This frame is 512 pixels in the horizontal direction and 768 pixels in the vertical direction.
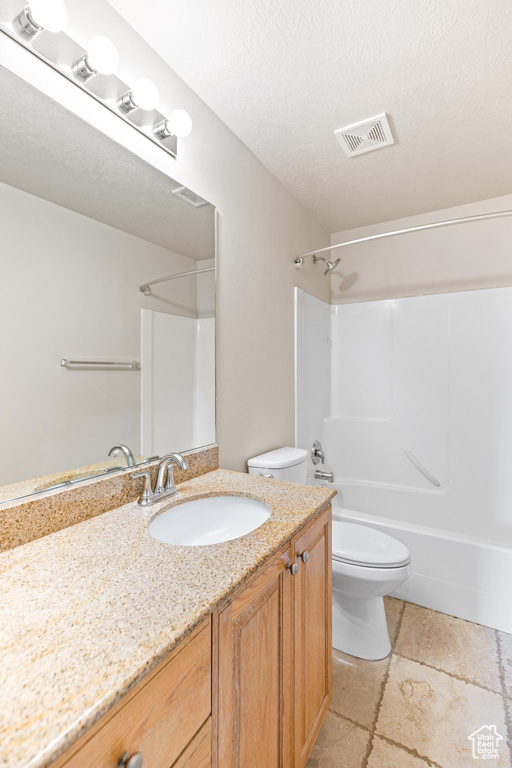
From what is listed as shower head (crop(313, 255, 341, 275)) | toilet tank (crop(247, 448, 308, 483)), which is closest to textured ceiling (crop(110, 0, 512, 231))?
shower head (crop(313, 255, 341, 275))

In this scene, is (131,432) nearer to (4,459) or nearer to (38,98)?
(4,459)

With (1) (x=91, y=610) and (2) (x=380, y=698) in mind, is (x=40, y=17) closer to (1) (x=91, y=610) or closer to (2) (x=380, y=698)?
(1) (x=91, y=610)

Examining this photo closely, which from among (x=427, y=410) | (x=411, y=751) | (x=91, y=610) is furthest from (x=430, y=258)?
(x=91, y=610)

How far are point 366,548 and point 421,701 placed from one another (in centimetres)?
55

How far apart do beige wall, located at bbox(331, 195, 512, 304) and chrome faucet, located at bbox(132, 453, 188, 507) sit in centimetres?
211

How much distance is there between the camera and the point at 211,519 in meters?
1.20

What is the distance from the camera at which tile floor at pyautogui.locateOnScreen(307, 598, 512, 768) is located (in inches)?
47.5

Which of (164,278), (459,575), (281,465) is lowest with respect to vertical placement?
(459,575)

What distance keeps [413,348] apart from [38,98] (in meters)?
2.36

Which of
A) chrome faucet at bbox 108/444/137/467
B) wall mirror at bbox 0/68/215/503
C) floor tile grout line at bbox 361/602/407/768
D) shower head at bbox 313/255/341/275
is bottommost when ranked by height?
floor tile grout line at bbox 361/602/407/768

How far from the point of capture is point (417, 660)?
161 centimetres

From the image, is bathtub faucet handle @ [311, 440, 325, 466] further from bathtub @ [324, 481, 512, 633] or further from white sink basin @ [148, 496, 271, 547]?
white sink basin @ [148, 496, 271, 547]

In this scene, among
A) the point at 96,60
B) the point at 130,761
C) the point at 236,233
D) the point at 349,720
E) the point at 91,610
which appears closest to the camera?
the point at 130,761

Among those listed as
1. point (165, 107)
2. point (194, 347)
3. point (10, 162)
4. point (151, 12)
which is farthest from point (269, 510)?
point (151, 12)
